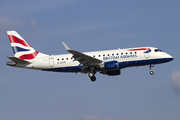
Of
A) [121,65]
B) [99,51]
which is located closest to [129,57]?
[121,65]

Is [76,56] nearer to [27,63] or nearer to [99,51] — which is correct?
[99,51]

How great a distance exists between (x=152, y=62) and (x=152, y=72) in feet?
5.24

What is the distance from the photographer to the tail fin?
5562 cm

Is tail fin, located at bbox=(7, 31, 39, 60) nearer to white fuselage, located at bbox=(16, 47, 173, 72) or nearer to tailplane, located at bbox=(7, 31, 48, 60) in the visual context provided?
tailplane, located at bbox=(7, 31, 48, 60)

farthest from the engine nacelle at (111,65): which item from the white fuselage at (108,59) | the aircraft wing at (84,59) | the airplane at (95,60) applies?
the aircraft wing at (84,59)

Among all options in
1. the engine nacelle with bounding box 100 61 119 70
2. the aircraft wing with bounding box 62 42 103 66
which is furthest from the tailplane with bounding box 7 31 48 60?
the engine nacelle with bounding box 100 61 119 70

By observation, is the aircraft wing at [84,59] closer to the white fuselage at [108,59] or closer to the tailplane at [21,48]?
the white fuselage at [108,59]

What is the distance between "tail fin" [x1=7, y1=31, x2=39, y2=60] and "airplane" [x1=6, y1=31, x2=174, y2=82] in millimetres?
673

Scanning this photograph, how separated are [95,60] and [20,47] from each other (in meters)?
14.5

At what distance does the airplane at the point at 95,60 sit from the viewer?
167 ft

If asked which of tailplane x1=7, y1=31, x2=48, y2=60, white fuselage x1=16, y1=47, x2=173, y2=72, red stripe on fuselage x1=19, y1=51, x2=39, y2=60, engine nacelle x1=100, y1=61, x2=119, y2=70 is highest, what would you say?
tailplane x1=7, y1=31, x2=48, y2=60

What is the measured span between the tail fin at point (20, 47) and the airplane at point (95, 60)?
67 centimetres

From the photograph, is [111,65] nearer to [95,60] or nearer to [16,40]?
[95,60]

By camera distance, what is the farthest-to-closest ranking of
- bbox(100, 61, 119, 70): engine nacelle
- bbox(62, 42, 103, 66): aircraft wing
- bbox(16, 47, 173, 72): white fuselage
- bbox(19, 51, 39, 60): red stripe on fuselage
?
bbox(19, 51, 39, 60): red stripe on fuselage < bbox(16, 47, 173, 72): white fuselage < bbox(100, 61, 119, 70): engine nacelle < bbox(62, 42, 103, 66): aircraft wing
